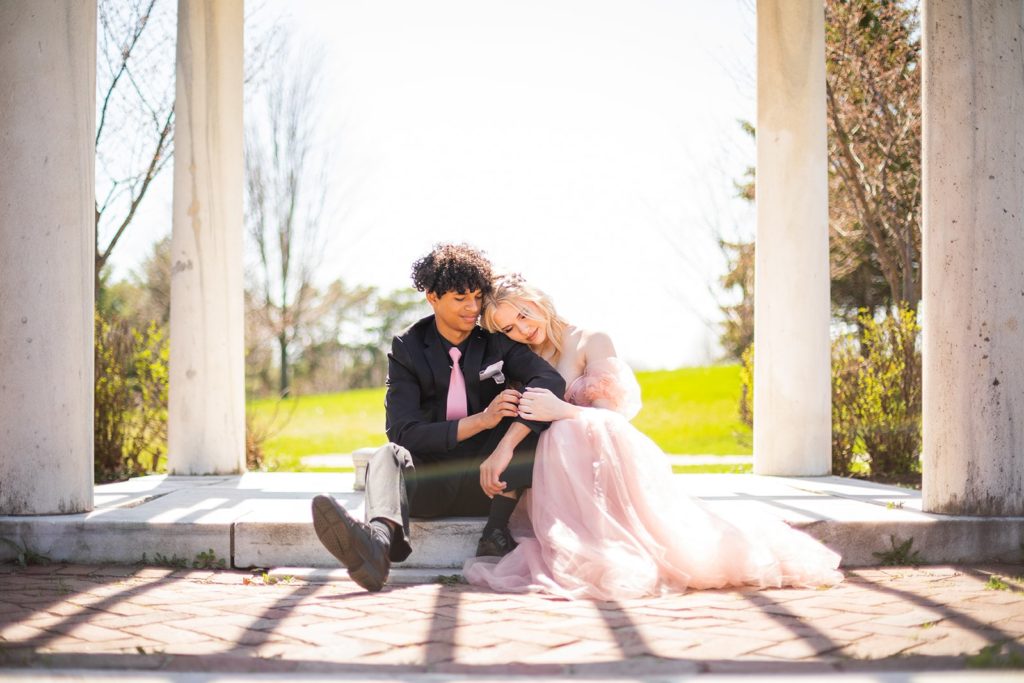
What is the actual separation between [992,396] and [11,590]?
432 centimetres

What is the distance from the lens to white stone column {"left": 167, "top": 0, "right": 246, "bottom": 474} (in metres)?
6.86

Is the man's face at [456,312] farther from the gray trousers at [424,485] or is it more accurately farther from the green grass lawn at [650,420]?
the green grass lawn at [650,420]

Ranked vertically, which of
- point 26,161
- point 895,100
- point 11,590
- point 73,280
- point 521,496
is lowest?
point 11,590

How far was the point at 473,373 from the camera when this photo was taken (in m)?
4.31

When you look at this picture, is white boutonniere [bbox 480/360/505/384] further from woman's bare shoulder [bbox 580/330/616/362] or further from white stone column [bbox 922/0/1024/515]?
white stone column [bbox 922/0/1024/515]

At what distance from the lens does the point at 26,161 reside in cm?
442

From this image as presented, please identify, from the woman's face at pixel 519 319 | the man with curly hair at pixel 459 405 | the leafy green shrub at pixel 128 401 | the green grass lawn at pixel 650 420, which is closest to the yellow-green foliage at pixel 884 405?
the green grass lawn at pixel 650 420

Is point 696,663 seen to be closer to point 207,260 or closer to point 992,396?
point 992,396

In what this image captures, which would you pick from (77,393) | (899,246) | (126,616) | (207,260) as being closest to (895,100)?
(899,246)

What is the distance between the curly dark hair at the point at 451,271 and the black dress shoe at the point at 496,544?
1.07 meters

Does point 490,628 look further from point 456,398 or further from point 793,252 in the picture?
point 793,252

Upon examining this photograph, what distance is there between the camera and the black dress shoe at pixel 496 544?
407cm

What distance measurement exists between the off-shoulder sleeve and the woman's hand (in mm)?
351

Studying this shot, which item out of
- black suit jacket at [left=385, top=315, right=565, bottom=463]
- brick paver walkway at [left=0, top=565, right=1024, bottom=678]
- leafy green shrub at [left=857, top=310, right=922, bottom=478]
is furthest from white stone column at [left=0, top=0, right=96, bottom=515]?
leafy green shrub at [left=857, top=310, right=922, bottom=478]
